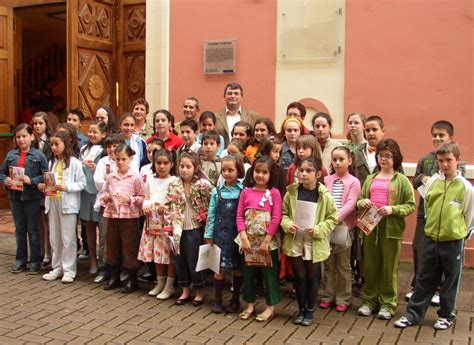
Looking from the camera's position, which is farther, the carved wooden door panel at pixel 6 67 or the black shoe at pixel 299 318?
the carved wooden door panel at pixel 6 67

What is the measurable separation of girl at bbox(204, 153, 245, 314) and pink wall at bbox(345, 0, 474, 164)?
2.84m

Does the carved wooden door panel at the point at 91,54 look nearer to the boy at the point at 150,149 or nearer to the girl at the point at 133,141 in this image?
the girl at the point at 133,141

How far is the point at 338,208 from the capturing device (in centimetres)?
537

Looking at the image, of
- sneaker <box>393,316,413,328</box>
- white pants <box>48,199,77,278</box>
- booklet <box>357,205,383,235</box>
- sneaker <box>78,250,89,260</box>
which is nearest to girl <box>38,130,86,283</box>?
white pants <box>48,199,77,278</box>

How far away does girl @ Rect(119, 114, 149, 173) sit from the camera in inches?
259

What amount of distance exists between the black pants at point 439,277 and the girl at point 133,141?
10.5ft

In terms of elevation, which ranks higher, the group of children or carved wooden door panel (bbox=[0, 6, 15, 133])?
carved wooden door panel (bbox=[0, 6, 15, 133])

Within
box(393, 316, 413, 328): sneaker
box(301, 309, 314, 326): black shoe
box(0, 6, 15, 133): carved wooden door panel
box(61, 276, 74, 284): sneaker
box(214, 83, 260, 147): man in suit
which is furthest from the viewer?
box(0, 6, 15, 133): carved wooden door panel

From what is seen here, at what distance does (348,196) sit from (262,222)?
857 mm

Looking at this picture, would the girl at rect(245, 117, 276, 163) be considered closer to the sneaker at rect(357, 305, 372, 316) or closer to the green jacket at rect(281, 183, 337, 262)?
the green jacket at rect(281, 183, 337, 262)

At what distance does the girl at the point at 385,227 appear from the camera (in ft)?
17.0

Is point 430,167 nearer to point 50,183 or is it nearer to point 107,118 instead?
point 107,118

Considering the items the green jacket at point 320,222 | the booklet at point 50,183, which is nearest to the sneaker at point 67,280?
the booklet at point 50,183

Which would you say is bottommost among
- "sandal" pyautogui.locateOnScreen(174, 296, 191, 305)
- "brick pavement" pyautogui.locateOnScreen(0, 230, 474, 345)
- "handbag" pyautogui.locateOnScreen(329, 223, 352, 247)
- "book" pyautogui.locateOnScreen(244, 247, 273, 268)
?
"brick pavement" pyautogui.locateOnScreen(0, 230, 474, 345)
